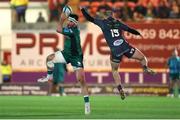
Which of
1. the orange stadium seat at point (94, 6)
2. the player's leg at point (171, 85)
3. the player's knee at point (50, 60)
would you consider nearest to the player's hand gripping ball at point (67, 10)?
the player's knee at point (50, 60)

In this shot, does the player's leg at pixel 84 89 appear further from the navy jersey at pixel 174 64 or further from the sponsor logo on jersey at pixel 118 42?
the navy jersey at pixel 174 64

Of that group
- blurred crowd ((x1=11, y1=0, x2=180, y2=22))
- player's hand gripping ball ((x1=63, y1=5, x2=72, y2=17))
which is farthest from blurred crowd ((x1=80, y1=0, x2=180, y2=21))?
player's hand gripping ball ((x1=63, y1=5, x2=72, y2=17))

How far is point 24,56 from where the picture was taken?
107 ft

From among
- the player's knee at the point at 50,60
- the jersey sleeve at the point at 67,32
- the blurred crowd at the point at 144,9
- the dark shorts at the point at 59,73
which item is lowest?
the dark shorts at the point at 59,73

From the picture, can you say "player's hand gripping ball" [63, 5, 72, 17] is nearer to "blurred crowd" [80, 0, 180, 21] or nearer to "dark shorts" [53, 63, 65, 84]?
"dark shorts" [53, 63, 65, 84]

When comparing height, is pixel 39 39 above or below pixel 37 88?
above

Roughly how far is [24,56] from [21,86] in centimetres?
207

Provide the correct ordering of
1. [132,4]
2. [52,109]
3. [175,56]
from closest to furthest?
[52,109]
[175,56]
[132,4]

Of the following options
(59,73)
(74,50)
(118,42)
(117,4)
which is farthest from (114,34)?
(117,4)

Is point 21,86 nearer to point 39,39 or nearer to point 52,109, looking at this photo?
point 39,39

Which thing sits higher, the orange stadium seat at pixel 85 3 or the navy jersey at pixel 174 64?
the orange stadium seat at pixel 85 3

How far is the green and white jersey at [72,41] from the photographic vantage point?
16.6m

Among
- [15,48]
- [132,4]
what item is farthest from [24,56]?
[132,4]

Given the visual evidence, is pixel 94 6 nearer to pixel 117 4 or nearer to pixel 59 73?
pixel 117 4
